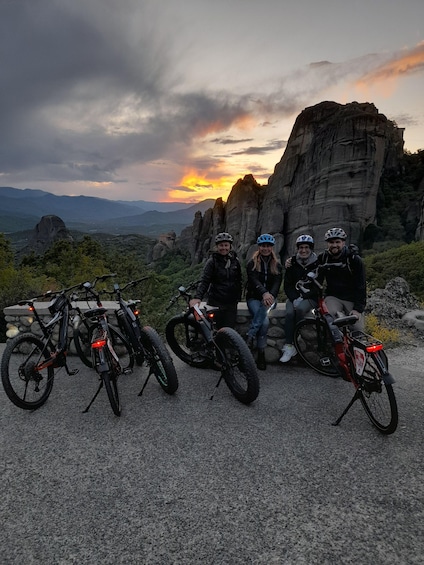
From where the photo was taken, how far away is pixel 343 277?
4887 millimetres

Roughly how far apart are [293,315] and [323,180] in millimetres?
50132

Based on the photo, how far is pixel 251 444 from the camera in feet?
11.5

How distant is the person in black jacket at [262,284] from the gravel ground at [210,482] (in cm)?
101

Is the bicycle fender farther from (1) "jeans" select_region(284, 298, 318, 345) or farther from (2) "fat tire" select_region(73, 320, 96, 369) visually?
(2) "fat tire" select_region(73, 320, 96, 369)

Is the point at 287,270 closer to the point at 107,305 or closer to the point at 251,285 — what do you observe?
the point at 251,285

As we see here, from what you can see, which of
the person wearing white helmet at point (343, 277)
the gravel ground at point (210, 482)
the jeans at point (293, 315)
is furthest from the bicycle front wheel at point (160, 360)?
the person wearing white helmet at point (343, 277)

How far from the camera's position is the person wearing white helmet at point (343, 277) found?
468 centimetres

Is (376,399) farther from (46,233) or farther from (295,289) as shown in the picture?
(46,233)

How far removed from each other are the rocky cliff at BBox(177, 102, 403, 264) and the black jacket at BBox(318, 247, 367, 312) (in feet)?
150

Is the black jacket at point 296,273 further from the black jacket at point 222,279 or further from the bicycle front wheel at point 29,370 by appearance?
the bicycle front wheel at point 29,370

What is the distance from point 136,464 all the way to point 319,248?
48112mm

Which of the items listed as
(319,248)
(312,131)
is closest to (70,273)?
(319,248)

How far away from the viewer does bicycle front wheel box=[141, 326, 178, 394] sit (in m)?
4.47

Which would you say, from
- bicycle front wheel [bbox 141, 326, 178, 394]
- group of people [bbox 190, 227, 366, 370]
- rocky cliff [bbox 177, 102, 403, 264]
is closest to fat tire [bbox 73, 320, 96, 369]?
bicycle front wheel [bbox 141, 326, 178, 394]
